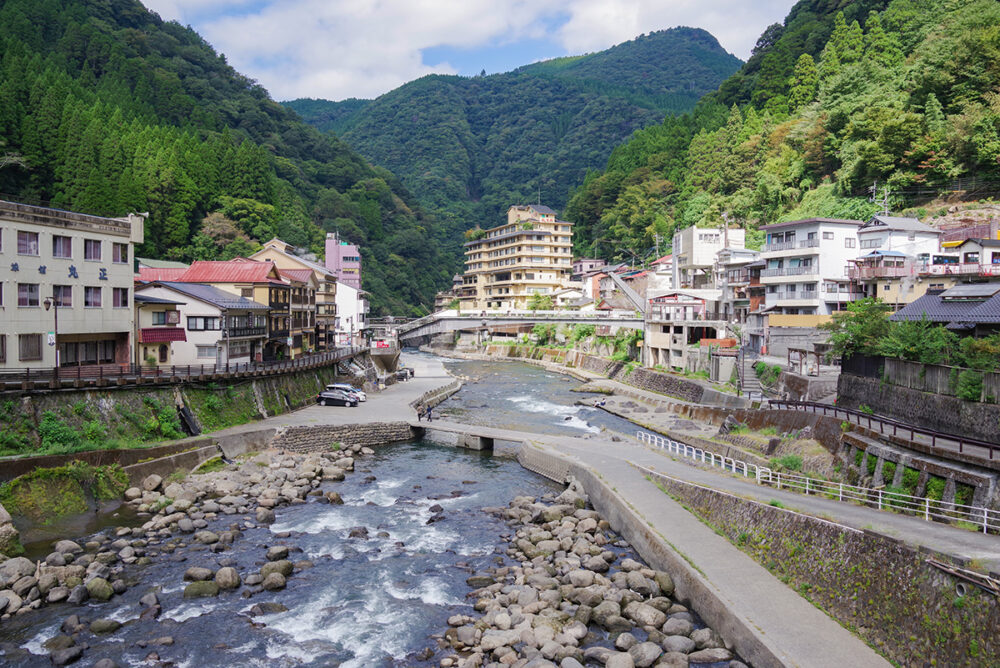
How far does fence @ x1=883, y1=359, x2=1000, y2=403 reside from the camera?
1753 cm

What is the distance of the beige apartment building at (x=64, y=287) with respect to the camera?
24.5m

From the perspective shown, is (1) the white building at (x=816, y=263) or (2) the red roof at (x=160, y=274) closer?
(2) the red roof at (x=160, y=274)

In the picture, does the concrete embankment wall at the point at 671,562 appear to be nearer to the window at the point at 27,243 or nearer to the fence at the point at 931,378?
the fence at the point at 931,378

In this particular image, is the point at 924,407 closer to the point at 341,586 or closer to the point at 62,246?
the point at 341,586

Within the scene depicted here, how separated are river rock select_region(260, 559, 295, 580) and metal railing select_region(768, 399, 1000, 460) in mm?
18172

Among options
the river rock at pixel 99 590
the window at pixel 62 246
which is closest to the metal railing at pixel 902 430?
the river rock at pixel 99 590

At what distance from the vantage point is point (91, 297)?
90.5 ft

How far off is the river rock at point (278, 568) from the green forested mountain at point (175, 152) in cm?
1897

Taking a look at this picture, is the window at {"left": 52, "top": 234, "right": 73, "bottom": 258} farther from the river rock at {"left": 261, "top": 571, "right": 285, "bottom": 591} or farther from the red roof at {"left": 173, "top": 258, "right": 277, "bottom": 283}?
the river rock at {"left": 261, "top": 571, "right": 285, "bottom": 591}

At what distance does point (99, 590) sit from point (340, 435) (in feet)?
53.6

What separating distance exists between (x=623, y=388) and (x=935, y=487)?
34510mm

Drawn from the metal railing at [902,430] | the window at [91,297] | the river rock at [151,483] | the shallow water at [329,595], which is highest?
the window at [91,297]

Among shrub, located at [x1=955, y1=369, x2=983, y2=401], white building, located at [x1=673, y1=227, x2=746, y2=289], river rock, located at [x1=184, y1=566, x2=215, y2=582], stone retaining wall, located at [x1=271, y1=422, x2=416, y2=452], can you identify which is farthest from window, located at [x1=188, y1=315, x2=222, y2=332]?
white building, located at [x1=673, y1=227, x2=746, y2=289]

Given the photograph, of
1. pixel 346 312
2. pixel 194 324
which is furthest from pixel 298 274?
pixel 346 312
